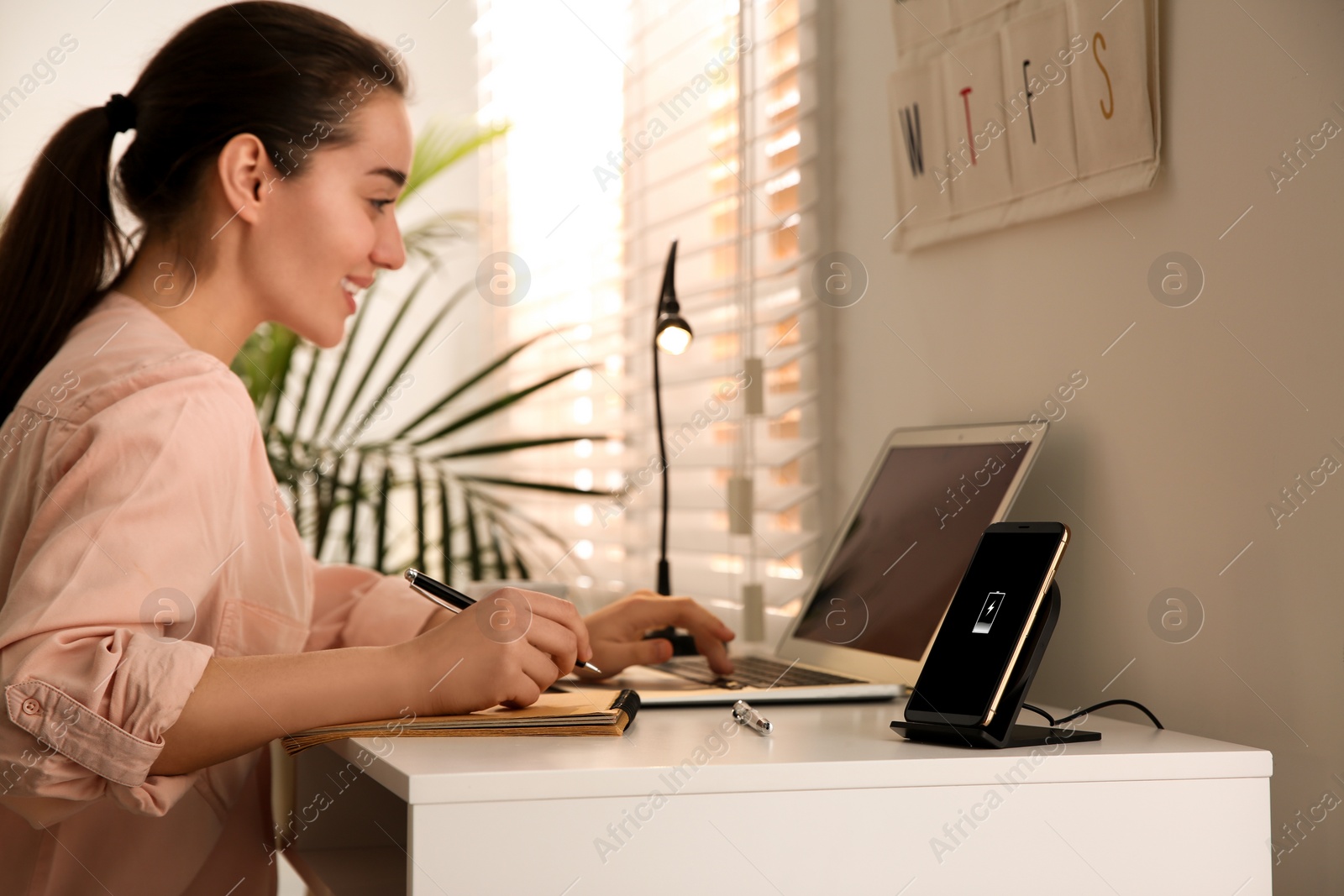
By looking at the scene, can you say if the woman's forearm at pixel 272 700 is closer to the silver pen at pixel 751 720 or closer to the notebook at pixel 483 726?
the notebook at pixel 483 726

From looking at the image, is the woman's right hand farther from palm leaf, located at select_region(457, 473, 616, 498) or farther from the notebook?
palm leaf, located at select_region(457, 473, 616, 498)

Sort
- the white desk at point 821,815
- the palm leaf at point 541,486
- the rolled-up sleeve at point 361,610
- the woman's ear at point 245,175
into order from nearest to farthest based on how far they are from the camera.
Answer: the white desk at point 821,815
the woman's ear at point 245,175
the rolled-up sleeve at point 361,610
the palm leaf at point 541,486

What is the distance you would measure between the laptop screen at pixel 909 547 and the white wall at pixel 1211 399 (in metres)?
0.07

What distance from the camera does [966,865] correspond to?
0.79 metres

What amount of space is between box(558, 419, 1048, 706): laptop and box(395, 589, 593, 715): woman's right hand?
168mm

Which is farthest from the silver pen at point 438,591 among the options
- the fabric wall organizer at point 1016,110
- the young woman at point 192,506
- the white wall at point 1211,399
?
the fabric wall organizer at point 1016,110

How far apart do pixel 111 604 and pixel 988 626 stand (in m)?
0.62

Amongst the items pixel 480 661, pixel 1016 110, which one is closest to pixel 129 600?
pixel 480 661

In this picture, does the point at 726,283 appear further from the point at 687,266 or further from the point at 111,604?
the point at 111,604

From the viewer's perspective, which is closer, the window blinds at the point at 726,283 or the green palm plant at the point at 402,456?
the window blinds at the point at 726,283

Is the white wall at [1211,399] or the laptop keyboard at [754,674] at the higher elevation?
the white wall at [1211,399]

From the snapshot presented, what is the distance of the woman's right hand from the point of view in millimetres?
878

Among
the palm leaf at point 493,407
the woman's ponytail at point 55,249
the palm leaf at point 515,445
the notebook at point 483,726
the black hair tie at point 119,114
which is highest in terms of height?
the black hair tie at point 119,114

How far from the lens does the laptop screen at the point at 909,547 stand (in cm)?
117
